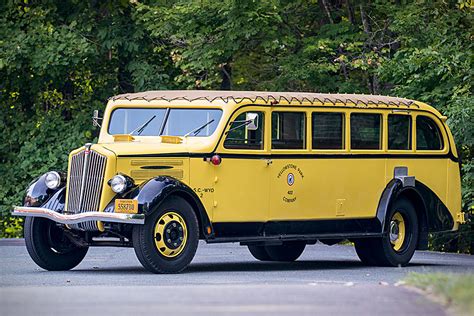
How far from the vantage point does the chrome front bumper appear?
15.6 meters

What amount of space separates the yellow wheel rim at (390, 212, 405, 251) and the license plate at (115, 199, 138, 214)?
4.60 metres

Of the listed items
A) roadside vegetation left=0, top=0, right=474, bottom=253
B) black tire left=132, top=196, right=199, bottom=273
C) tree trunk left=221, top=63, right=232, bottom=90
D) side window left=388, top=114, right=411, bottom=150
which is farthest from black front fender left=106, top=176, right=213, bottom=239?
tree trunk left=221, top=63, right=232, bottom=90

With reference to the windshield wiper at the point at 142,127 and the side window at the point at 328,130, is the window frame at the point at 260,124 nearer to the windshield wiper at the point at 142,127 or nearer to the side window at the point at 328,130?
the side window at the point at 328,130

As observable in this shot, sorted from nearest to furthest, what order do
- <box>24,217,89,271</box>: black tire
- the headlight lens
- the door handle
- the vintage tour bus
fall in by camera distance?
the headlight lens < the vintage tour bus < <box>24,217,89,271</box>: black tire < the door handle

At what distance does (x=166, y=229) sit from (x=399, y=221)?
429 cm

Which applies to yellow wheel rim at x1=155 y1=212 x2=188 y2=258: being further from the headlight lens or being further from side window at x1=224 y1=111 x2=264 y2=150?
side window at x1=224 y1=111 x2=264 y2=150

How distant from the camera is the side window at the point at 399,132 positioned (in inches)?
752

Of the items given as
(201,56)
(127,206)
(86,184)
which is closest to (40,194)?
(86,184)

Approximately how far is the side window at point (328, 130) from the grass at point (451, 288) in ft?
17.9

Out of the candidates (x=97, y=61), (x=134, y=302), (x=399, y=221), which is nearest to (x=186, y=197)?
(x=399, y=221)

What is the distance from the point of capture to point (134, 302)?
35.8 feet

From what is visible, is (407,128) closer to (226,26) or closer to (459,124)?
(459,124)

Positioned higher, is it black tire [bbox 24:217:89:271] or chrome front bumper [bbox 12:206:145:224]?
chrome front bumper [bbox 12:206:145:224]

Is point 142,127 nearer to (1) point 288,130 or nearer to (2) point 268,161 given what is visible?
(2) point 268,161
